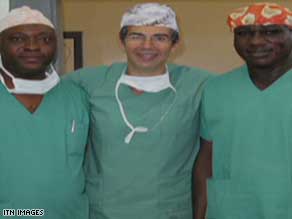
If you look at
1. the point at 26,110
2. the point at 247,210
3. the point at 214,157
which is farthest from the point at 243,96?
the point at 26,110

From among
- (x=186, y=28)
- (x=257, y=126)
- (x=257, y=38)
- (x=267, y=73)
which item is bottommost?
(x=186, y=28)

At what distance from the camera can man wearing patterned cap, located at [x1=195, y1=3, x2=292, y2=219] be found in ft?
4.42

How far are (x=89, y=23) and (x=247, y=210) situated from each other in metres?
3.57

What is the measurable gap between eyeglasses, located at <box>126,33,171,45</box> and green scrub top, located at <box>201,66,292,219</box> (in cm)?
26

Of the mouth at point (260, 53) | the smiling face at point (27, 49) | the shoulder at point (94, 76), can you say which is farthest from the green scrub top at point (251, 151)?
the smiling face at point (27, 49)

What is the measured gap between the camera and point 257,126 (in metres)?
1.38

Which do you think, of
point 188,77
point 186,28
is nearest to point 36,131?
point 188,77

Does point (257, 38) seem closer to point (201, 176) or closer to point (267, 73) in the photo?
point (267, 73)

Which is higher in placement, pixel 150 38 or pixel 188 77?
pixel 150 38

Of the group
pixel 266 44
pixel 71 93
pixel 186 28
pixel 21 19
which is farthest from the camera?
pixel 186 28

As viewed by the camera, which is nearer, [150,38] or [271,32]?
[271,32]

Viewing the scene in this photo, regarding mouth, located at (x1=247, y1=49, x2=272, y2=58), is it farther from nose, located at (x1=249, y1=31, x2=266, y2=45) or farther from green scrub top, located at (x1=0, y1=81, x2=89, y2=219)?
green scrub top, located at (x1=0, y1=81, x2=89, y2=219)

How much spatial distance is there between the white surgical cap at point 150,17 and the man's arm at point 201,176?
408 millimetres

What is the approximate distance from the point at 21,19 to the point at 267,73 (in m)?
0.77
